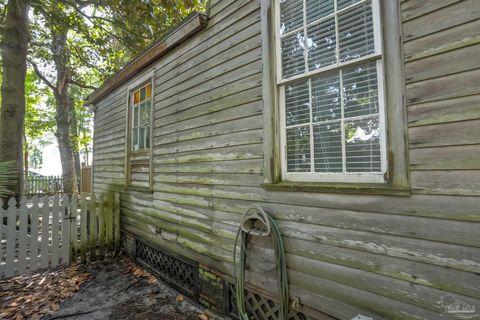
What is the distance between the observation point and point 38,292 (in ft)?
12.1

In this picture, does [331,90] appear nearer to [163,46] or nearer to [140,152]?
[163,46]

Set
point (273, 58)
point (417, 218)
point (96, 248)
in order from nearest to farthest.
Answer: point (417, 218)
point (273, 58)
point (96, 248)

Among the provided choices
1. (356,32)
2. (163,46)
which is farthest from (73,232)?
(356,32)

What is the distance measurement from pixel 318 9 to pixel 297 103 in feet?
2.52

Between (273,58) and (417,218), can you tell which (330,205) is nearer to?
(417,218)

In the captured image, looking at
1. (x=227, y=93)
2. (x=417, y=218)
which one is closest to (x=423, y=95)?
(x=417, y=218)

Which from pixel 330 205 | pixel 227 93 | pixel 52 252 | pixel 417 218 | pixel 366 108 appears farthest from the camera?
pixel 52 252

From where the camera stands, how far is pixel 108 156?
258 inches

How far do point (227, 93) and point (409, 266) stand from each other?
7.59ft

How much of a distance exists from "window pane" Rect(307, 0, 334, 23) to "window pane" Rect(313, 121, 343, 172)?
90cm

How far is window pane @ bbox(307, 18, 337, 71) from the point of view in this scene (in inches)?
83.4

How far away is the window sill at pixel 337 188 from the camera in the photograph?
5.59 feet

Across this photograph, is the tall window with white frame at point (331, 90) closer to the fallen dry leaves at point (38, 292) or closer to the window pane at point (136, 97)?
the fallen dry leaves at point (38, 292)

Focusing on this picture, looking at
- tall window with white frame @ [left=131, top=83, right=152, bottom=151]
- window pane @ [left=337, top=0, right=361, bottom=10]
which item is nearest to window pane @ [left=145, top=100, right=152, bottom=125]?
tall window with white frame @ [left=131, top=83, right=152, bottom=151]
